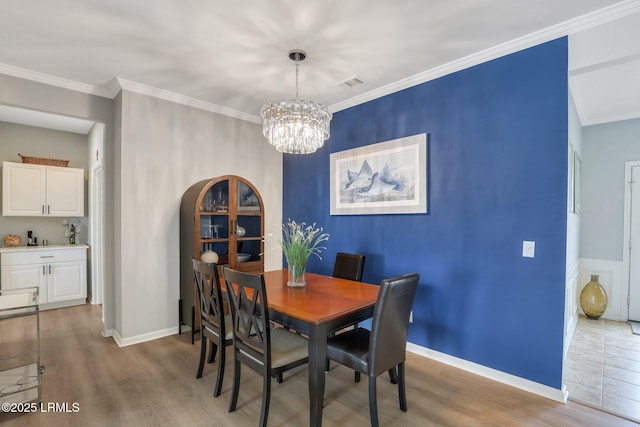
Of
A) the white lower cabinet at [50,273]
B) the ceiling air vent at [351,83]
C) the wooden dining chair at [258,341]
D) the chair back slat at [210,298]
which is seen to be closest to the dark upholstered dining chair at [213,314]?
the chair back slat at [210,298]

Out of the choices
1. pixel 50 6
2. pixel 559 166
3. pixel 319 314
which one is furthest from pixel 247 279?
pixel 559 166

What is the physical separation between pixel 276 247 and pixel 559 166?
3.35 meters

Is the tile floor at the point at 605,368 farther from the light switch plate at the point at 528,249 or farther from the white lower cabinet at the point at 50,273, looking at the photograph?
the white lower cabinet at the point at 50,273

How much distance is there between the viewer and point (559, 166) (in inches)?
86.6

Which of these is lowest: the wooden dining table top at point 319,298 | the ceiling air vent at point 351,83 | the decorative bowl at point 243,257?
the wooden dining table top at point 319,298

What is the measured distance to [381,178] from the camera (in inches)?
128

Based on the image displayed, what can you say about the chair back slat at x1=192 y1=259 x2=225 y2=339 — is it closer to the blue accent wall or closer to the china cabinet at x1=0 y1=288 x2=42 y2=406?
the china cabinet at x1=0 y1=288 x2=42 y2=406

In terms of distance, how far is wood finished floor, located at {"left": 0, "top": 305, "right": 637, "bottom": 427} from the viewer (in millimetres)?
1968

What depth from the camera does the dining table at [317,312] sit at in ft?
5.76

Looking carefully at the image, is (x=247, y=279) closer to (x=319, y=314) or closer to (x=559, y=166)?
(x=319, y=314)

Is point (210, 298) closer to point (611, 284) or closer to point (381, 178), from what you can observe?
point (381, 178)

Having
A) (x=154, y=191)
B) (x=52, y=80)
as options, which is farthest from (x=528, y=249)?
(x=52, y=80)

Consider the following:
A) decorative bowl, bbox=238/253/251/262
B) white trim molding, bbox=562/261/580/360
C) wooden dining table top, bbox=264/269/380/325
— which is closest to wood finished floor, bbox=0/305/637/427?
white trim molding, bbox=562/261/580/360

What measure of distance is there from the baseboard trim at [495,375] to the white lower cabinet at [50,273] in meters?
4.71
